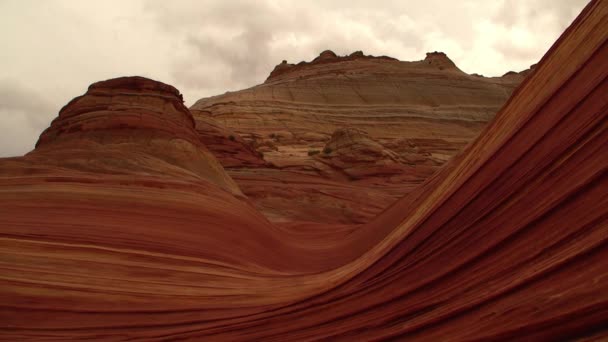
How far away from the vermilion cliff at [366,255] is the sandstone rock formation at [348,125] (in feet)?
17.1

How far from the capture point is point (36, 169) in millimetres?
4648

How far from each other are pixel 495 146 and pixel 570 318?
4.48 ft

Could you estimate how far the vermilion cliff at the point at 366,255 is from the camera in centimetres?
150

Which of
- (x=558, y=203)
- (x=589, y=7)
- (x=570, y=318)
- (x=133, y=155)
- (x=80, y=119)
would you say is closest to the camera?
(x=570, y=318)

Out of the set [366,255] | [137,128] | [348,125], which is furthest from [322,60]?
[366,255]

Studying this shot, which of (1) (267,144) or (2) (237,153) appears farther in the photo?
(1) (267,144)

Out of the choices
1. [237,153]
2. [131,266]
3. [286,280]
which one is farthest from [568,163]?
[237,153]

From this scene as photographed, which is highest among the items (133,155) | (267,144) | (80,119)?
(267,144)

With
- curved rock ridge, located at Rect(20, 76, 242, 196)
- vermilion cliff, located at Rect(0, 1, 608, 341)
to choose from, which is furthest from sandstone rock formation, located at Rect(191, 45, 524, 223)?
vermilion cliff, located at Rect(0, 1, 608, 341)

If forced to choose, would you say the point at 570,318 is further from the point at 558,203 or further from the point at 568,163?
the point at 568,163

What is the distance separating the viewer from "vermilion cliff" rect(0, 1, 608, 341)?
1503 millimetres

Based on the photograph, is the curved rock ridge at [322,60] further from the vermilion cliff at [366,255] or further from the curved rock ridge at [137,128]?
the vermilion cliff at [366,255]

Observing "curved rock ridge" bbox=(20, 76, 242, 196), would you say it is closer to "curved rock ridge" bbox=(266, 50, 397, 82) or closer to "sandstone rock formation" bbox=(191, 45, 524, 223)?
"sandstone rock formation" bbox=(191, 45, 524, 223)

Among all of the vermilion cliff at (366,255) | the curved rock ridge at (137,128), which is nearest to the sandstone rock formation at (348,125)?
the curved rock ridge at (137,128)
